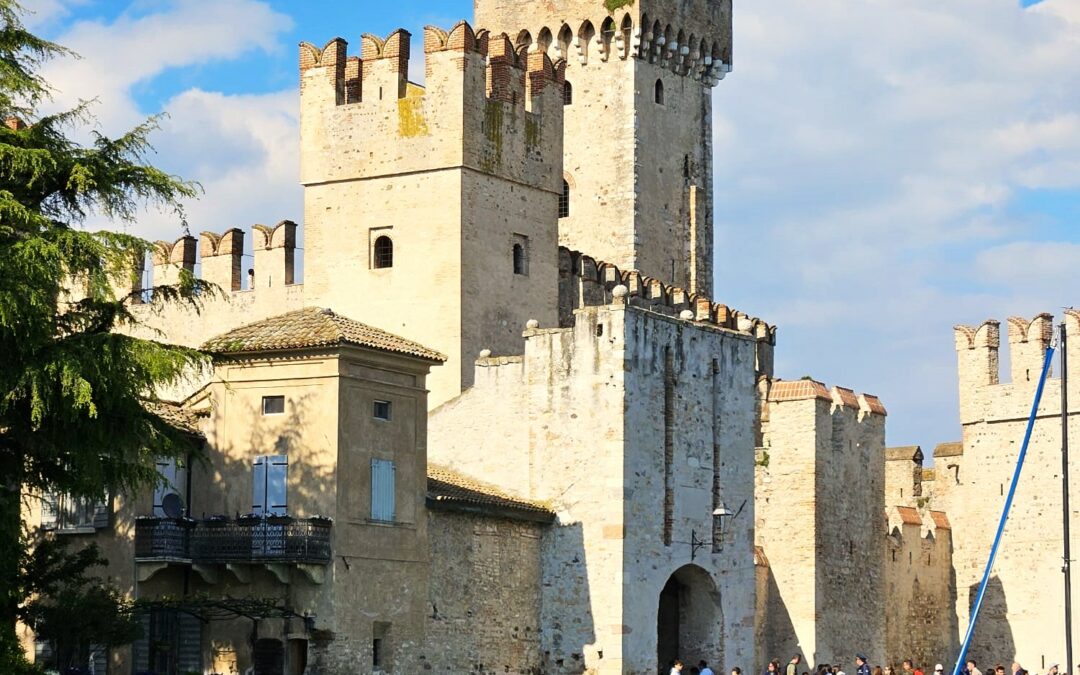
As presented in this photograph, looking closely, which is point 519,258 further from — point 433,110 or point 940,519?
point 940,519

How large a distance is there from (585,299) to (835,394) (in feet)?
19.0

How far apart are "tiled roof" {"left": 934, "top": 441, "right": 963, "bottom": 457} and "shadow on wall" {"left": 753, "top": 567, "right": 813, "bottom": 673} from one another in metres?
8.72

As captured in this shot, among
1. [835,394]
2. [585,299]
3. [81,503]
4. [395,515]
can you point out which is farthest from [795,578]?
[81,503]

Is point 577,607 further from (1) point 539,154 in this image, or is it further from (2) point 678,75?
(2) point 678,75

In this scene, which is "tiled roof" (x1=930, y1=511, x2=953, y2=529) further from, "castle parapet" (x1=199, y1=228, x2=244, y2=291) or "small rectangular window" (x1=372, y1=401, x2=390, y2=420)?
"small rectangular window" (x1=372, y1=401, x2=390, y2=420)

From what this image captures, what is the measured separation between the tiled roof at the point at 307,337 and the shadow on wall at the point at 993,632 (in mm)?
20337

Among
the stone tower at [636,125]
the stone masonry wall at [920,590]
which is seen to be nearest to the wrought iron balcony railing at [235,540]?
the stone masonry wall at [920,590]

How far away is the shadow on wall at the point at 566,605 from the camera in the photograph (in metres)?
38.8

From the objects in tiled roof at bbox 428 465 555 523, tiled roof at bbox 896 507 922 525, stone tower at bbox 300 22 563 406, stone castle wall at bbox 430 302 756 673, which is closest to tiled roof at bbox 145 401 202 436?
tiled roof at bbox 428 465 555 523

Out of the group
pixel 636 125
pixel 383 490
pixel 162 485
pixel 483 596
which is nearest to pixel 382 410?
pixel 383 490

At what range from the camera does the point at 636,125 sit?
56438mm

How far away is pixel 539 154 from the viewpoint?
152 ft

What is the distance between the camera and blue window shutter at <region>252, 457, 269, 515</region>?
35178mm

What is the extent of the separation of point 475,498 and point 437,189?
877cm
